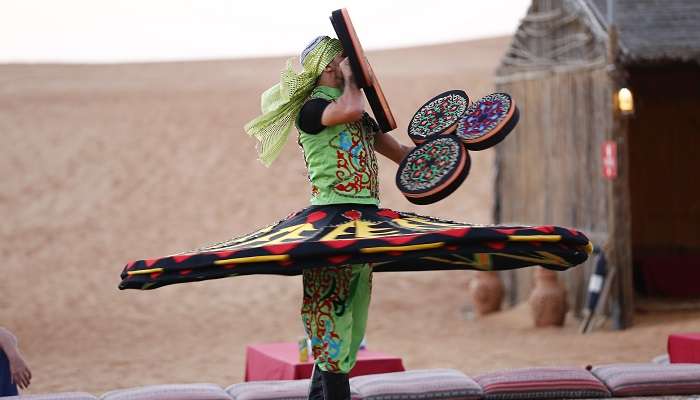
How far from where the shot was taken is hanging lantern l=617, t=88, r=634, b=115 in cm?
1045

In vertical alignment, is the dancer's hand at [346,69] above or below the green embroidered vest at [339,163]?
above

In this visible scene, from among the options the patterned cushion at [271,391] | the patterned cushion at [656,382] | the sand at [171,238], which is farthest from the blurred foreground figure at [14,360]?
the patterned cushion at [656,382]

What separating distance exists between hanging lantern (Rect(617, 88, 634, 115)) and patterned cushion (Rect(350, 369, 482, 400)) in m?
5.38

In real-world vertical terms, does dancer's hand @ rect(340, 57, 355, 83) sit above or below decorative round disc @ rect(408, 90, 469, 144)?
above

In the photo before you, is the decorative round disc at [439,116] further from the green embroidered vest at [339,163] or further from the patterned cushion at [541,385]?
the patterned cushion at [541,385]

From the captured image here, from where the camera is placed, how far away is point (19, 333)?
12844mm

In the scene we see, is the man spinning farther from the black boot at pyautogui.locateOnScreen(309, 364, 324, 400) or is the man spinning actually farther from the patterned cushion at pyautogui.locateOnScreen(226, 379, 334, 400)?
the patterned cushion at pyautogui.locateOnScreen(226, 379, 334, 400)

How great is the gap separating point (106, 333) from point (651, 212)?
6271 millimetres

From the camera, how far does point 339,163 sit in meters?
4.21

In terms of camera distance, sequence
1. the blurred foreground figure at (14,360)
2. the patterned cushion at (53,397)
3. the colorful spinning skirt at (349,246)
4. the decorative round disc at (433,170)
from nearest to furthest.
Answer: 1. the colorful spinning skirt at (349,246)
2. the decorative round disc at (433,170)
3. the blurred foreground figure at (14,360)
4. the patterned cushion at (53,397)

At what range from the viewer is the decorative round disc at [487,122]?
4.24 metres

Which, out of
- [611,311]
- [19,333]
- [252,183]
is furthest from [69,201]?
[611,311]

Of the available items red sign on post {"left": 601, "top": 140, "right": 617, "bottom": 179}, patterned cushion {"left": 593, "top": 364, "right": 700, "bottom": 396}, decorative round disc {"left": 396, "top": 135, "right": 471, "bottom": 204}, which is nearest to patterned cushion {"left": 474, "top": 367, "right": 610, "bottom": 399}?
patterned cushion {"left": 593, "top": 364, "right": 700, "bottom": 396}

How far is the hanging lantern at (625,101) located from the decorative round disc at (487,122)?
6.28 metres
